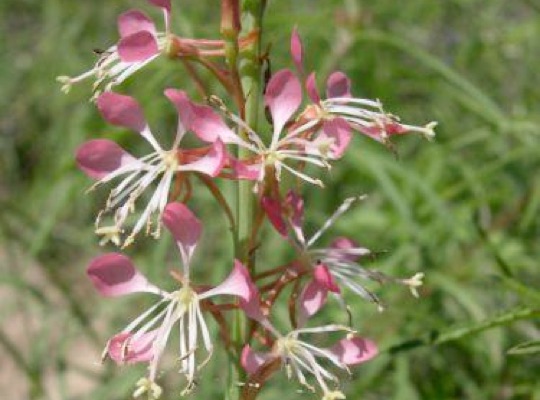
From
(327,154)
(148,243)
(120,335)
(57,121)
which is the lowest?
(148,243)

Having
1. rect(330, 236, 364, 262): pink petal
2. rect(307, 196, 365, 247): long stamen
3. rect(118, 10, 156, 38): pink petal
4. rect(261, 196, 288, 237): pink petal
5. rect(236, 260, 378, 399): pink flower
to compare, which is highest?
rect(118, 10, 156, 38): pink petal

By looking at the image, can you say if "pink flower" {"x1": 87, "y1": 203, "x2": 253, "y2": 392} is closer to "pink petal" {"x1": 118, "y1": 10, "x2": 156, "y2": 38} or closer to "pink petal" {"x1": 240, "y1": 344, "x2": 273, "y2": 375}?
"pink petal" {"x1": 240, "y1": 344, "x2": 273, "y2": 375}

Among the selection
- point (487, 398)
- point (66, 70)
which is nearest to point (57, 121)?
point (66, 70)

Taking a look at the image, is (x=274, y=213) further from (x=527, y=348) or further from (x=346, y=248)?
(x=527, y=348)

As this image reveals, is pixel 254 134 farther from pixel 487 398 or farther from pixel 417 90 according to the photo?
pixel 417 90

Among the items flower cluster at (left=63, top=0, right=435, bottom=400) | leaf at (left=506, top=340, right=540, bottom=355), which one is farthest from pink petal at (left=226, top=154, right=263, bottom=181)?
leaf at (left=506, top=340, right=540, bottom=355)

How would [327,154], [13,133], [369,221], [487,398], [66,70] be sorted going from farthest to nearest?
[13,133]
[66,70]
[369,221]
[487,398]
[327,154]
